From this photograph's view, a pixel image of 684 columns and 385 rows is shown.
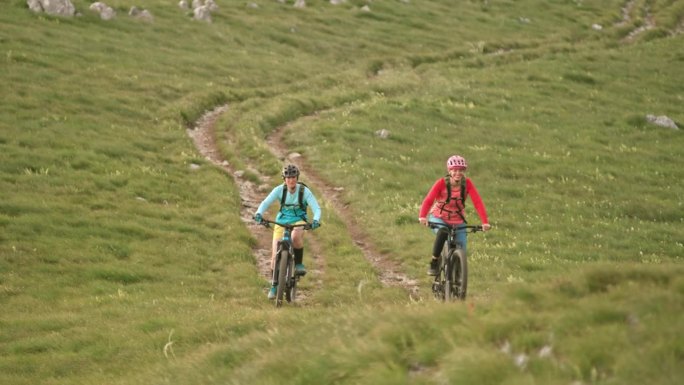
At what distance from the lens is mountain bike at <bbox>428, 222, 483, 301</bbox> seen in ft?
54.1

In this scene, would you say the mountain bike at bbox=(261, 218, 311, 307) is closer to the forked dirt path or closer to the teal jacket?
the teal jacket

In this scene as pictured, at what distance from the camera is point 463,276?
16.4 m

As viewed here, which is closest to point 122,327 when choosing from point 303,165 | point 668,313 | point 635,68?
point 668,313

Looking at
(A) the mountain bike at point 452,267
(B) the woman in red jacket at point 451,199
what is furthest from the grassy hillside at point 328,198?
(B) the woman in red jacket at point 451,199

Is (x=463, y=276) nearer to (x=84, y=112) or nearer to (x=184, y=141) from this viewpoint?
(x=184, y=141)

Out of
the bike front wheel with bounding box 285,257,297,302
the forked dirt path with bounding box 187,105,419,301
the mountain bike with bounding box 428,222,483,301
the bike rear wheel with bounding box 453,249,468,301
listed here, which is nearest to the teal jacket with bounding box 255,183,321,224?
the bike front wheel with bounding box 285,257,297,302

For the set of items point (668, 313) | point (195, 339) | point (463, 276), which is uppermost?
point (668, 313)

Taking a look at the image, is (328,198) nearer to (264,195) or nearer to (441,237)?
(264,195)

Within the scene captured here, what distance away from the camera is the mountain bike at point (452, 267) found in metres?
16.5

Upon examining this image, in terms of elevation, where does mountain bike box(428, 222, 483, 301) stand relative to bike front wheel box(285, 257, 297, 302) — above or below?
above

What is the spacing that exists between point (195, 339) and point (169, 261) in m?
8.72

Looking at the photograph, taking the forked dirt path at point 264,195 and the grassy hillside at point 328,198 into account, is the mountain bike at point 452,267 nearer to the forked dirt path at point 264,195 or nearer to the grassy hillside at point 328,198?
the grassy hillside at point 328,198

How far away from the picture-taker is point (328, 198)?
3081 centimetres

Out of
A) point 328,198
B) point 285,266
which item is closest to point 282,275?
point 285,266
